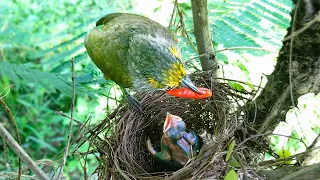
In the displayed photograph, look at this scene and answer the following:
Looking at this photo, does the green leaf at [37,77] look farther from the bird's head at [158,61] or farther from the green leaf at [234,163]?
the green leaf at [234,163]

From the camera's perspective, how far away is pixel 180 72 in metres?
1.55

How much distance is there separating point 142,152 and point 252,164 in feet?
1.67

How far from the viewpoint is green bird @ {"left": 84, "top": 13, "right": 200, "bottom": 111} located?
159 cm

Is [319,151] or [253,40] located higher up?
[253,40]

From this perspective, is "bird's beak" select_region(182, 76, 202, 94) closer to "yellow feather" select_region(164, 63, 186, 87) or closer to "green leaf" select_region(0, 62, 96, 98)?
"yellow feather" select_region(164, 63, 186, 87)

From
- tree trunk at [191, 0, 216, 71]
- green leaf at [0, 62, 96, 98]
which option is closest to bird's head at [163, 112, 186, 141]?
tree trunk at [191, 0, 216, 71]

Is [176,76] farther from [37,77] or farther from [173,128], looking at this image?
[37,77]

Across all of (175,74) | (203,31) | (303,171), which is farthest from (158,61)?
(303,171)

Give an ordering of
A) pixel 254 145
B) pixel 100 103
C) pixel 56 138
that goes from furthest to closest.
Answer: pixel 56 138
pixel 100 103
pixel 254 145

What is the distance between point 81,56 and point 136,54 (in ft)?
1.29

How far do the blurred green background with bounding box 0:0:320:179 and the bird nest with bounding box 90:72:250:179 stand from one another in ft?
0.27

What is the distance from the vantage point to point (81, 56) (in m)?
1.98

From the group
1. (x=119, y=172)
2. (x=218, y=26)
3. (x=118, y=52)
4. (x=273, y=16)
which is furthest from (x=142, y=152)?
(x=273, y=16)

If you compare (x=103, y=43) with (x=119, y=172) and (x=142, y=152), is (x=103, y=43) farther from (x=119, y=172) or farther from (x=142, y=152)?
(x=119, y=172)
